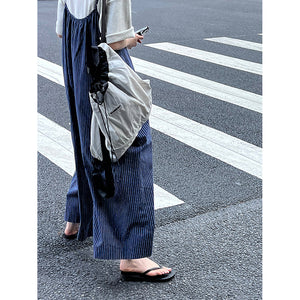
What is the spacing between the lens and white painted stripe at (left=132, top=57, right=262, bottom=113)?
6.43 m

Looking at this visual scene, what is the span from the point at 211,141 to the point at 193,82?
7.17 feet

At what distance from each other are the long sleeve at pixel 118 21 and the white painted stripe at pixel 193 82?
11.7 ft

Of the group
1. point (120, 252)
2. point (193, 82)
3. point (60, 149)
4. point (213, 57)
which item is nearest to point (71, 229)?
point (120, 252)

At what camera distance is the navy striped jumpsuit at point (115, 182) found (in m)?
2.89

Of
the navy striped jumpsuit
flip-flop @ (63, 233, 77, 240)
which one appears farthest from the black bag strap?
flip-flop @ (63, 233, 77, 240)

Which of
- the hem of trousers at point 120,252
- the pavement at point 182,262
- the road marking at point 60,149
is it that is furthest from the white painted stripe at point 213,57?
the hem of trousers at point 120,252

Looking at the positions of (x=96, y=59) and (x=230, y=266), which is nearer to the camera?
(x=96, y=59)

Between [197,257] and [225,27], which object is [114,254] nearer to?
[197,257]

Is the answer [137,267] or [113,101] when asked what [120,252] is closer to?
[137,267]

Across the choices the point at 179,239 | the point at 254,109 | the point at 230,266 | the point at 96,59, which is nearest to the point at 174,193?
the point at 179,239

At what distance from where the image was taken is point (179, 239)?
348 centimetres

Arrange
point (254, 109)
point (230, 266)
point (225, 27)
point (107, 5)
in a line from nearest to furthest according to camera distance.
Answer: point (107, 5), point (230, 266), point (254, 109), point (225, 27)

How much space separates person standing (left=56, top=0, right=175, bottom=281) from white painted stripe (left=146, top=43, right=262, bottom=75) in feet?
16.5

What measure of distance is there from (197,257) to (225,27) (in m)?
8.39
